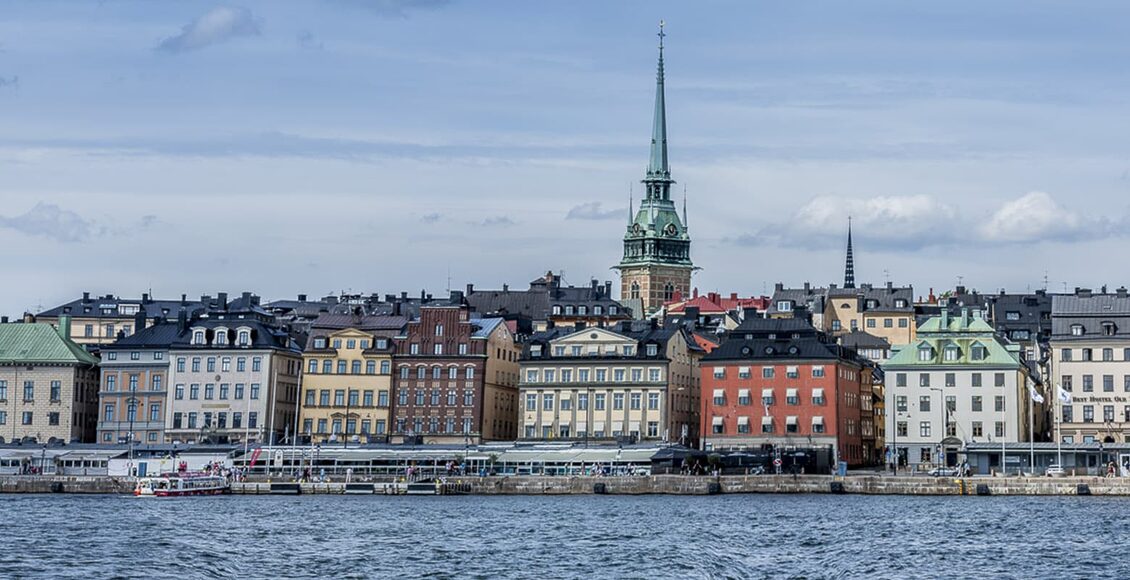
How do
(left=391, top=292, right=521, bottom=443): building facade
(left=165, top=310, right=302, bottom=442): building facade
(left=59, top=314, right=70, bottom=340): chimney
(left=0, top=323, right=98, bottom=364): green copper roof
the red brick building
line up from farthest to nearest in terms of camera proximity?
(left=59, top=314, right=70, bottom=340): chimney
(left=0, top=323, right=98, bottom=364): green copper roof
(left=165, top=310, right=302, bottom=442): building facade
(left=391, top=292, right=521, bottom=443): building facade
the red brick building

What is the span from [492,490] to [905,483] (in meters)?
24.4

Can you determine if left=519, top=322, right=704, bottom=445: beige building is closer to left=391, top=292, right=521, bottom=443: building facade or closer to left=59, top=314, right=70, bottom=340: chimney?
left=391, top=292, right=521, bottom=443: building facade

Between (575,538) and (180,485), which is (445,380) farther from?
(575,538)

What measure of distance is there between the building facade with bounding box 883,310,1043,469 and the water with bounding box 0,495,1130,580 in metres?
23.2

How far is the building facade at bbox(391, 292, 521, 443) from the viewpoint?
480ft

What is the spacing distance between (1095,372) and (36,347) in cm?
7640

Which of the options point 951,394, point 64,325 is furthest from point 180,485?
point 951,394

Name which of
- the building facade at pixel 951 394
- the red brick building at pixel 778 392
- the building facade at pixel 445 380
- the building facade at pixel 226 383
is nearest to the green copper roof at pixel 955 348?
the building facade at pixel 951 394

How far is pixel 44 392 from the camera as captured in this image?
500ft

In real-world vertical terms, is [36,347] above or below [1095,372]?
above

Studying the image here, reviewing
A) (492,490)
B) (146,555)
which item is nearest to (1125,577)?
(146,555)

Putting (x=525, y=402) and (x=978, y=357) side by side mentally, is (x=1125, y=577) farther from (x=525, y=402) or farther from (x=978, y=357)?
(x=525, y=402)

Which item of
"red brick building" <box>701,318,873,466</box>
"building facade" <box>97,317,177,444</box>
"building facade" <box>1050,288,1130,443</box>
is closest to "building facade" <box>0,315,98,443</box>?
"building facade" <box>97,317,177,444</box>

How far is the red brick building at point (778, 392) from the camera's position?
14000 cm
